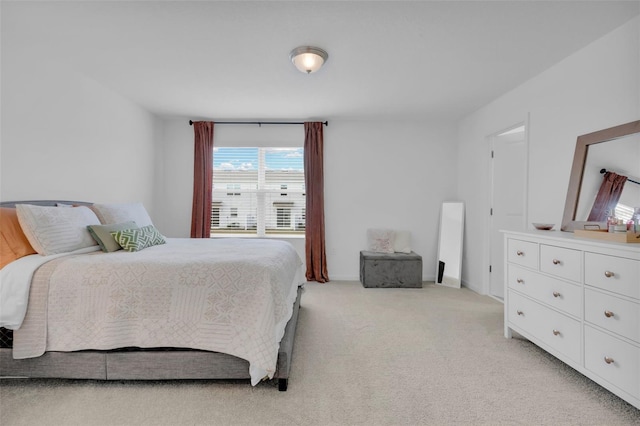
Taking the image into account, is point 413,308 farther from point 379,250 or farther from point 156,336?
point 156,336

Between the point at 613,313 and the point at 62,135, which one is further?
the point at 62,135

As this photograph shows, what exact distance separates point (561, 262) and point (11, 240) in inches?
145

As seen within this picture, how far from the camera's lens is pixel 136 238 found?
2492mm

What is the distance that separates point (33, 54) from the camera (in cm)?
251

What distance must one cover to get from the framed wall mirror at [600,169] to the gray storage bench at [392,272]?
76.6 inches

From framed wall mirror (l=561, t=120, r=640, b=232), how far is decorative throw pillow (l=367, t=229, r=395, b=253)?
2.29 m

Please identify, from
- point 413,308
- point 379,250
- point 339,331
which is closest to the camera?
point 339,331

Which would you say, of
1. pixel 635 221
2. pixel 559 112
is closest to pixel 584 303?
pixel 635 221

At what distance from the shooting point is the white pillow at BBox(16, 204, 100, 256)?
202cm

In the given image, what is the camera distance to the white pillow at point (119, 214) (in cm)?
273

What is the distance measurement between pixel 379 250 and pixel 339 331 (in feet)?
6.81

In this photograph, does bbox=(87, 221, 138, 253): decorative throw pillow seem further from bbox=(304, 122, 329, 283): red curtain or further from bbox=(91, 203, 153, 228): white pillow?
bbox=(304, 122, 329, 283): red curtain

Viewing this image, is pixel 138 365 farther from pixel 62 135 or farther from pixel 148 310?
pixel 62 135

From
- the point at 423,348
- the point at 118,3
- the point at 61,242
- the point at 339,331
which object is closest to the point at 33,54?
the point at 118,3
